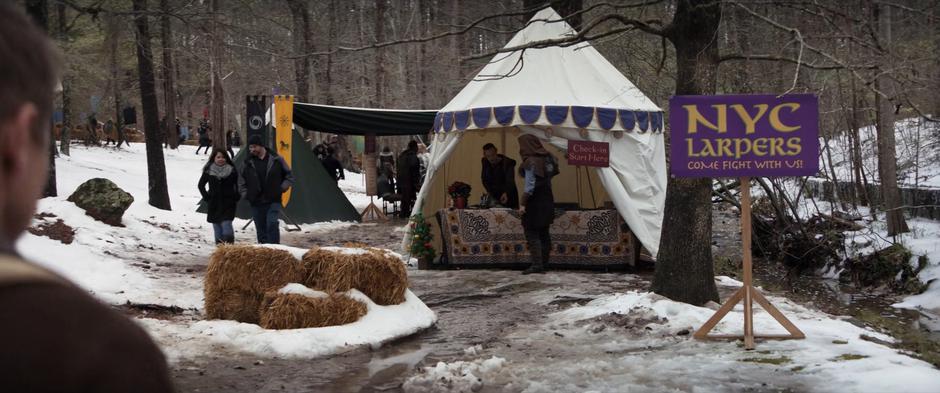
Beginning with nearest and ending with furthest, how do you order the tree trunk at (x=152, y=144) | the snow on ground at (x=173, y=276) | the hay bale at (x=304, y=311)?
the snow on ground at (x=173, y=276), the hay bale at (x=304, y=311), the tree trunk at (x=152, y=144)

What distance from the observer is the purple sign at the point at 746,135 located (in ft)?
23.7

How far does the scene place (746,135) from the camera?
7285 mm

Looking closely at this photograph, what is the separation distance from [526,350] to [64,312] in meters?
6.81

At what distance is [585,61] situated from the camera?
13.7 metres

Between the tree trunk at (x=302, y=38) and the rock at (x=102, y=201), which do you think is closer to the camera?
the rock at (x=102, y=201)

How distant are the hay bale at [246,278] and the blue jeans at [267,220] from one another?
4.20 m

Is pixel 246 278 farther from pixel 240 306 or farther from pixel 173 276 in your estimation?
pixel 173 276

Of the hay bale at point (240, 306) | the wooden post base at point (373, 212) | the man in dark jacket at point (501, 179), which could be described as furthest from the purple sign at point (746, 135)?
the wooden post base at point (373, 212)

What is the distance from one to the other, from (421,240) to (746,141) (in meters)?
6.93

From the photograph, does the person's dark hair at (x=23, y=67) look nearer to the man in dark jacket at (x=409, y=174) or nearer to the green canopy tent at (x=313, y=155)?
the green canopy tent at (x=313, y=155)

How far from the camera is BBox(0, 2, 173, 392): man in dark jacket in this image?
3.49 feet

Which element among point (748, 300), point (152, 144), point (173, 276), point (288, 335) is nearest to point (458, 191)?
point (173, 276)

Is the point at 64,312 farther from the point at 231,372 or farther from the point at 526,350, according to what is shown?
the point at 526,350

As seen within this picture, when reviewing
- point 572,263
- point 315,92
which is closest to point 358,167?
point 315,92
